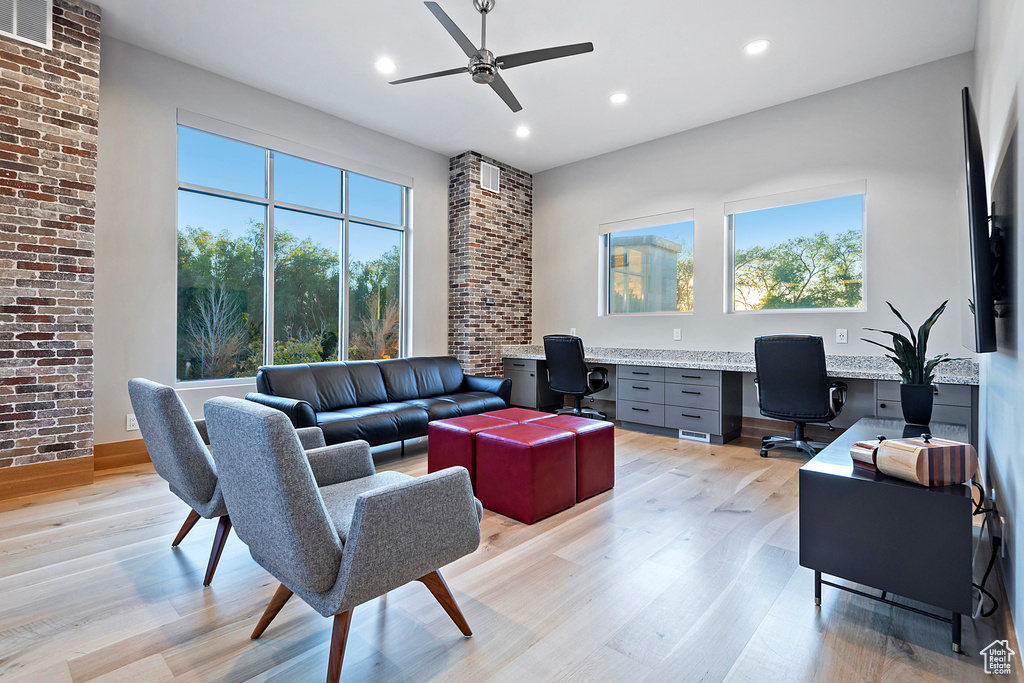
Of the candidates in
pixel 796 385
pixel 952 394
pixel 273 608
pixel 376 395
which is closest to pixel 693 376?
pixel 796 385

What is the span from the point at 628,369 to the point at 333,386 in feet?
9.84

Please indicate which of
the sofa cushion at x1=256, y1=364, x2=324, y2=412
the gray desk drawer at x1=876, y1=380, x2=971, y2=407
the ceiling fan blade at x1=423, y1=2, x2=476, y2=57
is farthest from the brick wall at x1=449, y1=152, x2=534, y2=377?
the gray desk drawer at x1=876, y1=380, x2=971, y2=407

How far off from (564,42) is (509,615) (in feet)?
12.8

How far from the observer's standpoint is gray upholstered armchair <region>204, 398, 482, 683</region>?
1.28m

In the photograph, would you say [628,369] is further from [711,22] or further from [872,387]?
[711,22]

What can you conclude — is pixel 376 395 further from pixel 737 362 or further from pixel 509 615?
pixel 737 362

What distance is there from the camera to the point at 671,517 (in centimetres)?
280

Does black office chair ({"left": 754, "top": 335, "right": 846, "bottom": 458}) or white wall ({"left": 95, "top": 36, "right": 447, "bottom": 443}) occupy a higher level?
white wall ({"left": 95, "top": 36, "right": 447, "bottom": 443})

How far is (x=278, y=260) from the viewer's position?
4.80 meters

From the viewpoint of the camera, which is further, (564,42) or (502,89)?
(564,42)

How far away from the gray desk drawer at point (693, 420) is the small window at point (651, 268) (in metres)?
1.28

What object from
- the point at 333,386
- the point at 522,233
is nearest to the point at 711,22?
the point at 522,233

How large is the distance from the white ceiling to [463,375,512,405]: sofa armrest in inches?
110

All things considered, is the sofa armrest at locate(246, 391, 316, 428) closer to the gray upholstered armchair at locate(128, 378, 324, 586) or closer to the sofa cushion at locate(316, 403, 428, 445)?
the sofa cushion at locate(316, 403, 428, 445)
